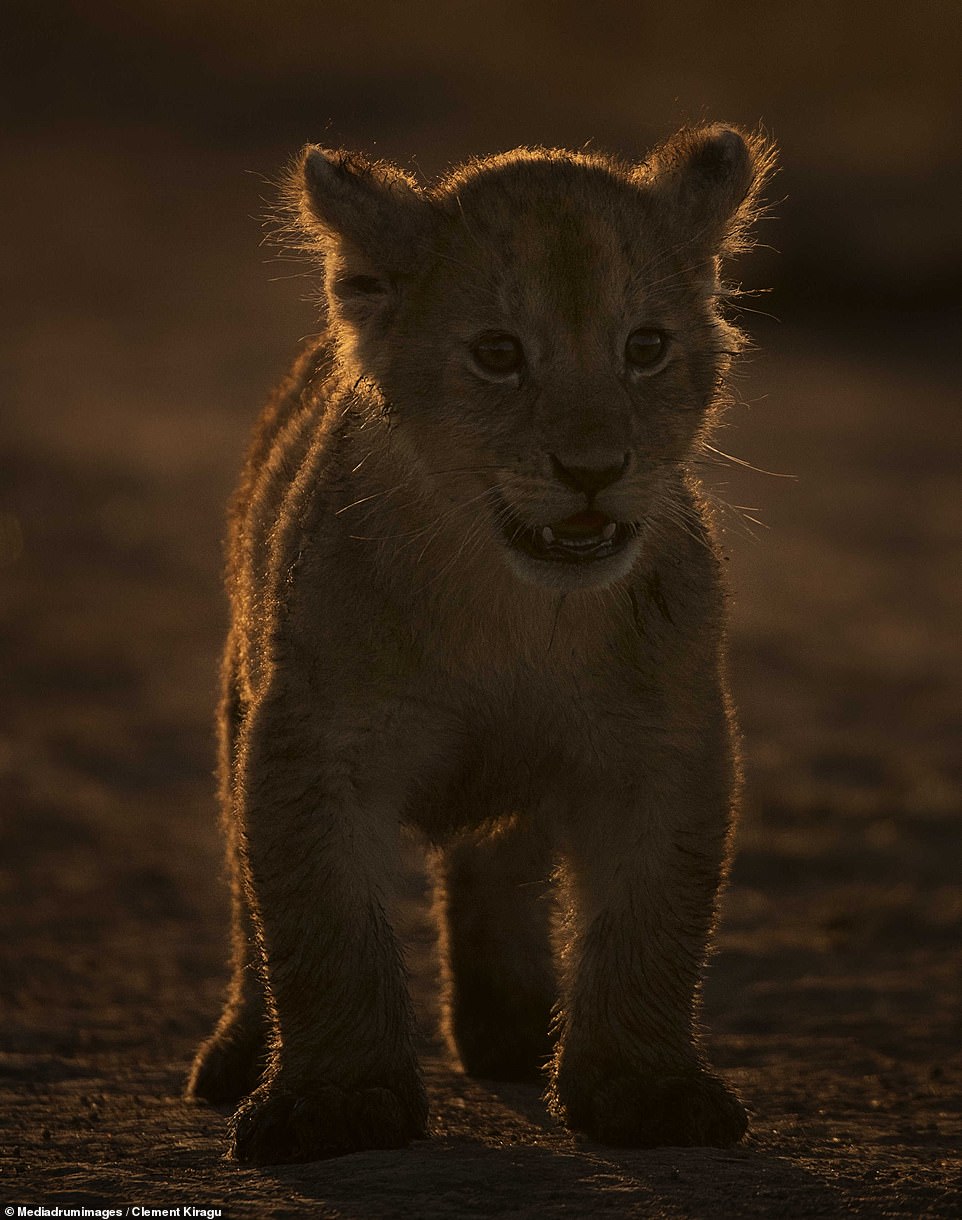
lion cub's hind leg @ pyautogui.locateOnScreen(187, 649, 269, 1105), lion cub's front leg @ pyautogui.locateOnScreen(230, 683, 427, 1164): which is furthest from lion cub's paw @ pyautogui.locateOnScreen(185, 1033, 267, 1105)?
lion cub's front leg @ pyautogui.locateOnScreen(230, 683, 427, 1164)

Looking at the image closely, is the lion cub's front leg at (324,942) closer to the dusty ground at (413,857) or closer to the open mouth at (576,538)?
the dusty ground at (413,857)

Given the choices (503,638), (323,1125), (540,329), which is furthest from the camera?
(503,638)

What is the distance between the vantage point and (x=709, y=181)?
6375 mm

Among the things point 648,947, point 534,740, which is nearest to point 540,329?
point 534,740

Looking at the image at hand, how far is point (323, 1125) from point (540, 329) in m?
2.16

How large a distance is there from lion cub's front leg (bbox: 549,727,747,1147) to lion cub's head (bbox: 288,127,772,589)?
66 centimetres

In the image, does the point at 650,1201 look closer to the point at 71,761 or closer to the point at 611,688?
the point at 611,688

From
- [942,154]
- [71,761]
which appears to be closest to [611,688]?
[71,761]

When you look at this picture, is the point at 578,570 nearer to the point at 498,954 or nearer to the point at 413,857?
the point at 498,954

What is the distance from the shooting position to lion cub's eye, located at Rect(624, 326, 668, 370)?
5.84m

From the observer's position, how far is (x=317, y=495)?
6.13 meters

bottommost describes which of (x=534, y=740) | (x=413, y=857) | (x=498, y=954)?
(x=498, y=954)

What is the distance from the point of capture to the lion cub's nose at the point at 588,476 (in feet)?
17.8

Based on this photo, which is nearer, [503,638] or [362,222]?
[503,638]
